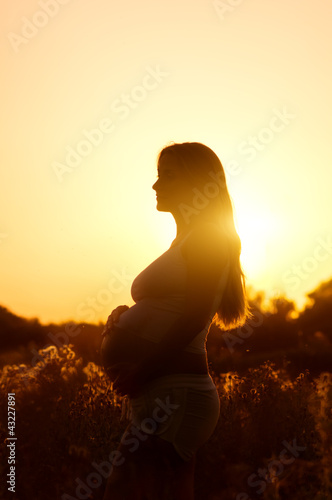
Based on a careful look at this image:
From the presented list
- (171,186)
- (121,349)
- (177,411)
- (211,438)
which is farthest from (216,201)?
(211,438)

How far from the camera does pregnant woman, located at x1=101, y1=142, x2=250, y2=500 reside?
8.25ft

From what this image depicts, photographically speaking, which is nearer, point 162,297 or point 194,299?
point 194,299

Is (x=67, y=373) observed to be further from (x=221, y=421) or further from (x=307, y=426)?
(x=307, y=426)

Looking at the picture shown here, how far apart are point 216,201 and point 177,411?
3.29ft

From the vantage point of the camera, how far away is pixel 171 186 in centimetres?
286

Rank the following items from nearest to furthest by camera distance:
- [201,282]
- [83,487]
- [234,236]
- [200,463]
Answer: [201,282], [234,236], [83,487], [200,463]

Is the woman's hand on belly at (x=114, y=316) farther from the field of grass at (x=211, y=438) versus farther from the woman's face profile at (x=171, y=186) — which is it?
the field of grass at (x=211, y=438)

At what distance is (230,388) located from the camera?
6414mm

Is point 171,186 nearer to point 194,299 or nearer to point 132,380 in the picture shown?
point 194,299

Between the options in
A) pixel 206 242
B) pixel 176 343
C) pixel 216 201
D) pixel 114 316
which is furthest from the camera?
pixel 114 316

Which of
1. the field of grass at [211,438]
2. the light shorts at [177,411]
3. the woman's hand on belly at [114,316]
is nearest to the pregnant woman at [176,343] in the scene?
the light shorts at [177,411]

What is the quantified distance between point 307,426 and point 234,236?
391 centimetres

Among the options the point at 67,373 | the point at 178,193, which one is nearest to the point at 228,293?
the point at 178,193

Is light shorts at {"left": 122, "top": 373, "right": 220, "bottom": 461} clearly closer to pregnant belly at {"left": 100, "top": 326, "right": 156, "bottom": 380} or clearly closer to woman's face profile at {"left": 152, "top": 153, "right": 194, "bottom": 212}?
pregnant belly at {"left": 100, "top": 326, "right": 156, "bottom": 380}
